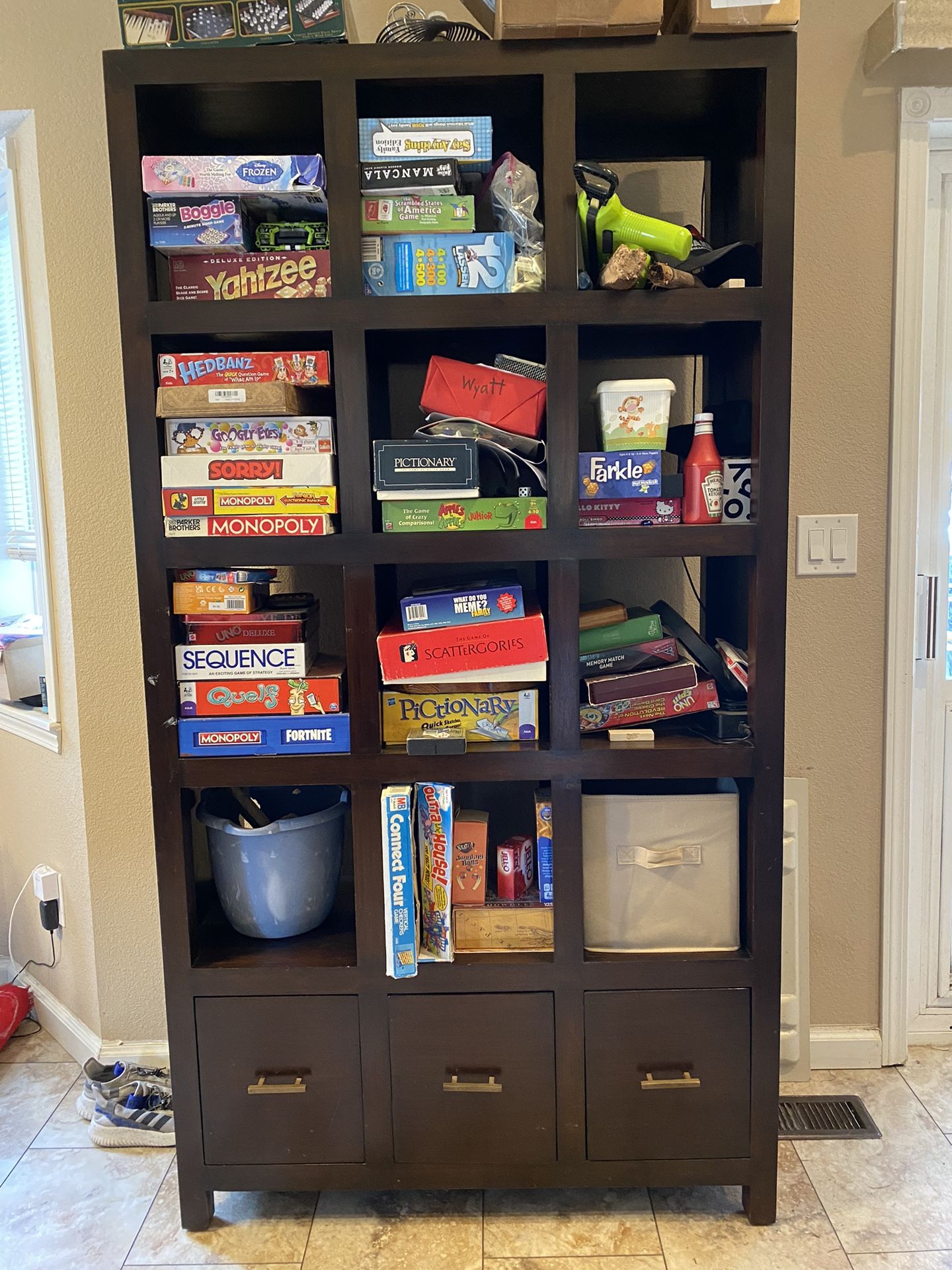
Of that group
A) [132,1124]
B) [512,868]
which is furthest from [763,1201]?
[132,1124]

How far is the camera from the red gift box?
4.91 ft

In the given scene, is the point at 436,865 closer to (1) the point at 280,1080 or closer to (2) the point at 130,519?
(1) the point at 280,1080

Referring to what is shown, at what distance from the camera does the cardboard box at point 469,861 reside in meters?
1.59

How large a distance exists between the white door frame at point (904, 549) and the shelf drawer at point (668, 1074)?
60cm

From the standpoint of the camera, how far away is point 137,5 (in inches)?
55.1

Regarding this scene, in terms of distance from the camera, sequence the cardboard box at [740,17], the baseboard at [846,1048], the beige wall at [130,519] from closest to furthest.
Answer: the cardboard box at [740,17], the beige wall at [130,519], the baseboard at [846,1048]

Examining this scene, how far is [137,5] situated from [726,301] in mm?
1003

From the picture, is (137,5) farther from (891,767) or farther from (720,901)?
(891,767)

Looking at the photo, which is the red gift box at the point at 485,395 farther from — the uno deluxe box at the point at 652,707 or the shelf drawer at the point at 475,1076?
the shelf drawer at the point at 475,1076

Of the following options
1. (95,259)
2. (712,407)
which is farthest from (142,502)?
(712,407)

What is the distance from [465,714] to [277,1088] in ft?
2.36

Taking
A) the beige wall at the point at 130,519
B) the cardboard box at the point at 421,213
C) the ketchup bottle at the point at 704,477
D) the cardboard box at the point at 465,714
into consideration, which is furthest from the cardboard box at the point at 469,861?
the cardboard box at the point at 421,213

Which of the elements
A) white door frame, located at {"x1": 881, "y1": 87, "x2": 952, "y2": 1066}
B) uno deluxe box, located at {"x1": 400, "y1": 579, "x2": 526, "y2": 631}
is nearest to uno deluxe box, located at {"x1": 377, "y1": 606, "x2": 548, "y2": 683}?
uno deluxe box, located at {"x1": 400, "y1": 579, "x2": 526, "y2": 631}

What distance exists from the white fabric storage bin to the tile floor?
0.49 m
